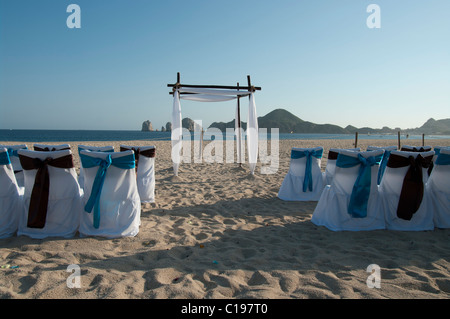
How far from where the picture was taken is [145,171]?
4520mm

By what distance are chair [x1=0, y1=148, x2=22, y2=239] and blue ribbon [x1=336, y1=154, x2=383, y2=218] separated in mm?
3851

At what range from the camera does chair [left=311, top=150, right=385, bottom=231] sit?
9.80ft

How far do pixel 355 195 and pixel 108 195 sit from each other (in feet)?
9.49

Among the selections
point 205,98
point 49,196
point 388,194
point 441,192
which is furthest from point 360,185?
point 205,98

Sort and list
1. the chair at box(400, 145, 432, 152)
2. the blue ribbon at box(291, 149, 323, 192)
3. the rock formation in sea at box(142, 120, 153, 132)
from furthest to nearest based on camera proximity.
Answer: the rock formation in sea at box(142, 120, 153, 132)
the blue ribbon at box(291, 149, 323, 192)
the chair at box(400, 145, 432, 152)

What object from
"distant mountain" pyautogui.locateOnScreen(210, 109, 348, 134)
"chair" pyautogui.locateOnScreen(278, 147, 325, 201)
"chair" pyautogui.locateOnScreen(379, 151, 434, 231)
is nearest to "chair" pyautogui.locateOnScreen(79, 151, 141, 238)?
"chair" pyautogui.locateOnScreen(278, 147, 325, 201)

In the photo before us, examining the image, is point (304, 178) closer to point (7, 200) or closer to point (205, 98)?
point (205, 98)

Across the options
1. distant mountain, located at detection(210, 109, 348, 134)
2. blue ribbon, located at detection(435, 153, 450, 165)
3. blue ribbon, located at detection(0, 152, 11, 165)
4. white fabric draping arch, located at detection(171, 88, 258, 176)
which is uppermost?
distant mountain, located at detection(210, 109, 348, 134)

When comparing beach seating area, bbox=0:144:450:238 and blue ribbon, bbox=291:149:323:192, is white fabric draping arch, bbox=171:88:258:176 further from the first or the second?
beach seating area, bbox=0:144:450:238

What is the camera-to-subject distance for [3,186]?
2748 millimetres

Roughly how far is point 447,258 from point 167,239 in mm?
2821

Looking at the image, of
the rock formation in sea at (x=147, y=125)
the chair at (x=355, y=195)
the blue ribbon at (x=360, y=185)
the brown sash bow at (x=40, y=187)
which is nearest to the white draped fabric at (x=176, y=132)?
the brown sash bow at (x=40, y=187)

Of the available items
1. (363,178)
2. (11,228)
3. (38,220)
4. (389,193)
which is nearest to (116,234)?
(38,220)

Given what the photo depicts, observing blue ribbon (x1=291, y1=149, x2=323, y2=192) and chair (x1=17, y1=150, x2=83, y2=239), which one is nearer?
chair (x1=17, y1=150, x2=83, y2=239)
